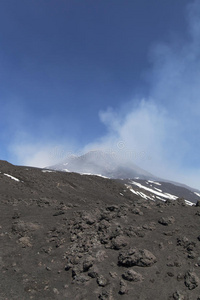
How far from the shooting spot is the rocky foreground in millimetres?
8195

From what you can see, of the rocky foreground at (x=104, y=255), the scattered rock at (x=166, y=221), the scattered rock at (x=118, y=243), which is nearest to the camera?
the rocky foreground at (x=104, y=255)

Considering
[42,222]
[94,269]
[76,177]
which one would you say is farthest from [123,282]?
[76,177]

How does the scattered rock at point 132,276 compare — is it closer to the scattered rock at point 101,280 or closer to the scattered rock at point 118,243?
the scattered rock at point 101,280

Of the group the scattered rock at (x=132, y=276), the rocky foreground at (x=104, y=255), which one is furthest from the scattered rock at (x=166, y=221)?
the scattered rock at (x=132, y=276)

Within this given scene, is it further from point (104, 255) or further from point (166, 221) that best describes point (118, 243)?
point (166, 221)

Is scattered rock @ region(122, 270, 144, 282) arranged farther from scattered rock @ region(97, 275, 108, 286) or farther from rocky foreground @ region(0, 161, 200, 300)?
scattered rock @ region(97, 275, 108, 286)

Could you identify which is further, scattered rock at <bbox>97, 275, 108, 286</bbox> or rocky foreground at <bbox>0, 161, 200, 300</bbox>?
scattered rock at <bbox>97, 275, 108, 286</bbox>

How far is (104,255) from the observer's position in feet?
32.9

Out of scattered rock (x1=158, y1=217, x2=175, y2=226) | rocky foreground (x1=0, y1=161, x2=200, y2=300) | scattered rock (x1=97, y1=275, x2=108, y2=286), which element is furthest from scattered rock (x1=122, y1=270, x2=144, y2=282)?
scattered rock (x1=158, y1=217, x2=175, y2=226)

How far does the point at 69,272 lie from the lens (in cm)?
947

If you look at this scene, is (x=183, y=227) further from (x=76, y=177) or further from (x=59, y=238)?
(x=76, y=177)

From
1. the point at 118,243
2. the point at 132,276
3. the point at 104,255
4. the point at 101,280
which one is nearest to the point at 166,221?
the point at 118,243

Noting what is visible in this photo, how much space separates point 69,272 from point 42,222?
598 centimetres

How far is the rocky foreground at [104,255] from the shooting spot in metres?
8.20
